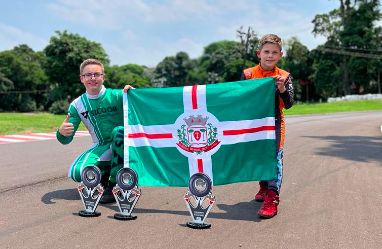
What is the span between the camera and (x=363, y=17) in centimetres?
5659

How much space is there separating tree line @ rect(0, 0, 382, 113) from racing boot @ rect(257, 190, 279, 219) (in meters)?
39.3

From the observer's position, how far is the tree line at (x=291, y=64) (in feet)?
162

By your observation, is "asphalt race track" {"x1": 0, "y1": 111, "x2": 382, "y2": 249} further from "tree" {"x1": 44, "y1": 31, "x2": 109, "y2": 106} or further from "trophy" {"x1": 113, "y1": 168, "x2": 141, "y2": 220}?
"tree" {"x1": 44, "y1": 31, "x2": 109, "y2": 106}

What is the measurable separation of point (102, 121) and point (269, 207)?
2315 mm

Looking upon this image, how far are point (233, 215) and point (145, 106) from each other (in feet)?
5.28

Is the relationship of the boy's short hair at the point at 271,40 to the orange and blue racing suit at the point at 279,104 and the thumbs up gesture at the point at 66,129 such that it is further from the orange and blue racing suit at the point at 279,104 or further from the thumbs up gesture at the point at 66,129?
the thumbs up gesture at the point at 66,129

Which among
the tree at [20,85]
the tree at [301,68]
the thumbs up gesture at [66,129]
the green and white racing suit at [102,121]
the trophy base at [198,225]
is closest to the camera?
the trophy base at [198,225]

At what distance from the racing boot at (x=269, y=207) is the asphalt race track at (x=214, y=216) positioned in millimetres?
86

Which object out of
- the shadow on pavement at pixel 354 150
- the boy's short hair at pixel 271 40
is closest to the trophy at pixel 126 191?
the boy's short hair at pixel 271 40

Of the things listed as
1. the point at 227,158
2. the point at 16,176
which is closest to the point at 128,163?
the point at 227,158

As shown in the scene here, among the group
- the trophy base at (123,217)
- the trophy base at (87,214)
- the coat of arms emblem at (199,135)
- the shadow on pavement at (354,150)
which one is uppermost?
the coat of arms emblem at (199,135)

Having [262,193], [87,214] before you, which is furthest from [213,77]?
[87,214]

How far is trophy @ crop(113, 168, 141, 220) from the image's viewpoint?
3959mm

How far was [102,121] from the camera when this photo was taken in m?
4.80
